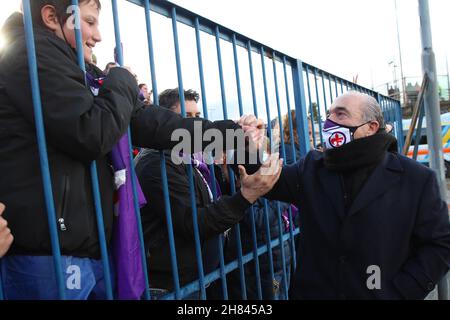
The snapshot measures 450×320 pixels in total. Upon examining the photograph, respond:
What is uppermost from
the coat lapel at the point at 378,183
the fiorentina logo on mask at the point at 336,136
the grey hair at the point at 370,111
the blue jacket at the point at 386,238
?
the grey hair at the point at 370,111

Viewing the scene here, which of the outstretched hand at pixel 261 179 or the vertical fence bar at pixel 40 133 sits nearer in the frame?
the vertical fence bar at pixel 40 133

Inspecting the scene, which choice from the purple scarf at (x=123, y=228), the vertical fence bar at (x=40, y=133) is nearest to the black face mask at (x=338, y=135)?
the purple scarf at (x=123, y=228)

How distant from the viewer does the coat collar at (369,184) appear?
1850 millimetres

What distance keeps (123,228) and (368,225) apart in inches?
43.3

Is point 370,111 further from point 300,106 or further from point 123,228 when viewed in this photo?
point 123,228

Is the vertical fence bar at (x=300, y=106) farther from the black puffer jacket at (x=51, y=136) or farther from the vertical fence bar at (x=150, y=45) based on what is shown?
the black puffer jacket at (x=51, y=136)

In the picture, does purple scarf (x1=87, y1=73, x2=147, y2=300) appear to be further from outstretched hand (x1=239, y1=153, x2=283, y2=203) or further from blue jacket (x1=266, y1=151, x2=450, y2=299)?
blue jacket (x1=266, y1=151, x2=450, y2=299)

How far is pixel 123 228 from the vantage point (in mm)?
1449

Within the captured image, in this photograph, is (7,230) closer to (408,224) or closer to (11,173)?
(11,173)

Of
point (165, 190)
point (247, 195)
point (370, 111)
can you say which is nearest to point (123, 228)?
point (165, 190)

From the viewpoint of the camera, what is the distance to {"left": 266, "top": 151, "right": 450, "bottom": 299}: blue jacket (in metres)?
1.82

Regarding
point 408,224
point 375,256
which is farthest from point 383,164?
point 375,256

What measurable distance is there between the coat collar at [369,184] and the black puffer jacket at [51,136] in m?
1.10

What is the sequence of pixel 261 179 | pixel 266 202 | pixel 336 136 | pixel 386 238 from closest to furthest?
1. pixel 386 238
2. pixel 261 179
3. pixel 336 136
4. pixel 266 202
